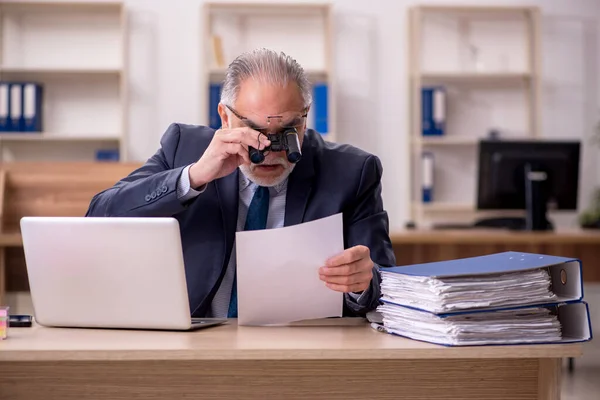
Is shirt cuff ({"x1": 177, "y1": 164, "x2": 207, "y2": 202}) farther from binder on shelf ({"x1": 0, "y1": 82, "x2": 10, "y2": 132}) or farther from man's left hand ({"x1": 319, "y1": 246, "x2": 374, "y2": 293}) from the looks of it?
binder on shelf ({"x1": 0, "y1": 82, "x2": 10, "y2": 132})

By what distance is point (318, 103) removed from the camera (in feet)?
17.2

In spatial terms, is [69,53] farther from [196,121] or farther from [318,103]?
[318,103]

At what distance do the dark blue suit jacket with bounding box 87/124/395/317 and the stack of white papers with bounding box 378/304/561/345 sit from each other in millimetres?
383

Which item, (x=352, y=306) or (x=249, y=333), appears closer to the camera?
(x=249, y=333)

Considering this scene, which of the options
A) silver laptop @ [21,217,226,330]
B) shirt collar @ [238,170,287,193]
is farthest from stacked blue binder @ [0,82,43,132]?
silver laptop @ [21,217,226,330]

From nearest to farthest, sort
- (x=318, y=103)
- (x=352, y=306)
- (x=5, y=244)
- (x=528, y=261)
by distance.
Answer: (x=528, y=261) → (x=352, y=306) → (x=5, y=244) → (x=318, y=103)

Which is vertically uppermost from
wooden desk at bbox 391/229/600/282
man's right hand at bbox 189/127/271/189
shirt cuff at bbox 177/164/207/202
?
man's right hand at bbox 189/127/271/189

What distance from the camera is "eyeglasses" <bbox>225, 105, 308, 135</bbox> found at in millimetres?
1664

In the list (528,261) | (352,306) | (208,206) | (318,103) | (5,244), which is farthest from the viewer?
(318,103)

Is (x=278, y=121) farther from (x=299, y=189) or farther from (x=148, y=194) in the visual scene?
(x=148, y=194)

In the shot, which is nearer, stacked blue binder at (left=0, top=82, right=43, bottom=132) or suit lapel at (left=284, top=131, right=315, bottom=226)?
suit lapel at (left=284, top=131, right=315, bottom=226)

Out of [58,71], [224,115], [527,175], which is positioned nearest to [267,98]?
[224,115]

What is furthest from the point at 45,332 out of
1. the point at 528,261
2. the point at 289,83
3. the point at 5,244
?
the point at 5,244

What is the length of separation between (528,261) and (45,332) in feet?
2.73
